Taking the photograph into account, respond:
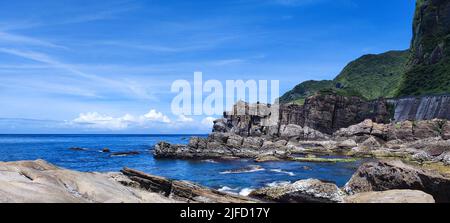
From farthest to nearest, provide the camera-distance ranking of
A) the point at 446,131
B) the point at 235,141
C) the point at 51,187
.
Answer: the point at 235,141 → the point at 446,131 → the point at 51,187

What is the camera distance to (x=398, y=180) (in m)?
30.1

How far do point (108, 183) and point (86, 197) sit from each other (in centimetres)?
355


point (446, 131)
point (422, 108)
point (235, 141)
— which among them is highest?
point (422, 108)

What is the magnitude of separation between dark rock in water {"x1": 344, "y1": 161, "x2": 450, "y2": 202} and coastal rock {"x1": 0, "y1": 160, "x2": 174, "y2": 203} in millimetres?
19100

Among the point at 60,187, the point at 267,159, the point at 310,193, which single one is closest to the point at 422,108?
the point at 267,159

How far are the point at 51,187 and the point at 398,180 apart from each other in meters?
25.1

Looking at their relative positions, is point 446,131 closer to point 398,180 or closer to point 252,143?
point 252,143

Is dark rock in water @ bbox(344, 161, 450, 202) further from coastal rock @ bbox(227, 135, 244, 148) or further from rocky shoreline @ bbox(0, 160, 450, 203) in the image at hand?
coastal rock @ bbox(227, 135, 244, 148)

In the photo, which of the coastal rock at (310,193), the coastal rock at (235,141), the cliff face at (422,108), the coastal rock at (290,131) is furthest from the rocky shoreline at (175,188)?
the cliff face at (422,108)

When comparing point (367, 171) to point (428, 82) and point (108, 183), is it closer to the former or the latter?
point (108, 183)

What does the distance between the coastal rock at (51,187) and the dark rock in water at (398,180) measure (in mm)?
19100

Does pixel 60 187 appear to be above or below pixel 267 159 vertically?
above

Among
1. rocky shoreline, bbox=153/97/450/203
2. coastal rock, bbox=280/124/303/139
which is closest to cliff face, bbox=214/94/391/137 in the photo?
rocky shoreline, bbox=153/97/450/203
